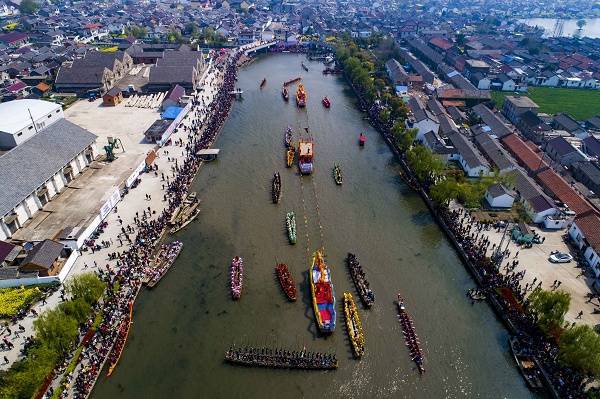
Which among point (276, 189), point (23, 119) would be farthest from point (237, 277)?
point (23, 119)

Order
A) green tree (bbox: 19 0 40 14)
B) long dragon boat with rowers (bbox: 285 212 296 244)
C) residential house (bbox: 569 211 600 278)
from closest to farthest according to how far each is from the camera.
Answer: residential house (bbox: 569 211 600 278), long dragon boat with rowers (bbox: 285 212 296 244), green tree (bbox: 19 0 40 14)

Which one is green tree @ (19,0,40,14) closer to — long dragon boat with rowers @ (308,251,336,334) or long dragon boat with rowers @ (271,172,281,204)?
long dragon boat with rowers @ (271,172,281,204)

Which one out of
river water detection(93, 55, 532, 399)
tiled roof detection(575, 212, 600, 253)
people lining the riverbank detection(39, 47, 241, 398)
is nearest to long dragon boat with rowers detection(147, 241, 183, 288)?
people lining the riverbank detection(39, 47, 241, 398)

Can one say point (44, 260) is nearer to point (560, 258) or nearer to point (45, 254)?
point (45, 254)

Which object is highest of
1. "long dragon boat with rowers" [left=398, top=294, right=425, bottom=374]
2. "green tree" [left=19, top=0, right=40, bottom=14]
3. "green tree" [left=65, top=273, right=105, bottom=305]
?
"green tree" [left=19, top=0, right=40, bottom=14]

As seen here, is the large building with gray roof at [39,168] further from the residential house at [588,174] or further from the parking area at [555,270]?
the residential house at [588,174]

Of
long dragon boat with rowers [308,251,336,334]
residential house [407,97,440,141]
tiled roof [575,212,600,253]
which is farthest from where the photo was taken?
residential house [407,97,440,141]
